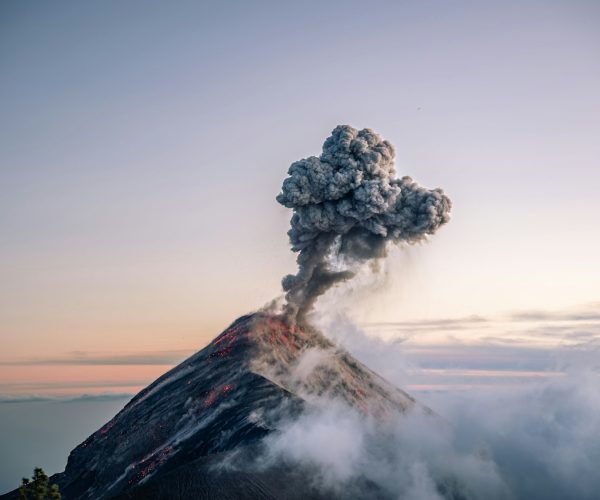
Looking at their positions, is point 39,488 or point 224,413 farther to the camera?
point 224,413

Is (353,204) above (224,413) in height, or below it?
above

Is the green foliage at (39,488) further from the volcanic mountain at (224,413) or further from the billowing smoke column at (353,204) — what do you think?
the billowing smoke column at (353,204)

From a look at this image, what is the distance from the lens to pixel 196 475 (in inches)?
3767

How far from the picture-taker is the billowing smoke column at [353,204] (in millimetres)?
107250

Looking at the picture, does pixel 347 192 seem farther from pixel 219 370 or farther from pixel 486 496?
pixel 486 496

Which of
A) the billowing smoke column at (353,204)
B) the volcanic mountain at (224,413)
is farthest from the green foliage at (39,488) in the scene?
the billowing smoke column at (353,204)

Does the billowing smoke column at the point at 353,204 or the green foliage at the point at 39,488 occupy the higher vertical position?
the billowing smoke column at the point at 353,204

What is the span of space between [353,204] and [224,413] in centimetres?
3675

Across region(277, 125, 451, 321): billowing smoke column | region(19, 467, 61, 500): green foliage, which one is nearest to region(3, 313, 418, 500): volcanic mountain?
region(19, 467, 61, 500): green foliage

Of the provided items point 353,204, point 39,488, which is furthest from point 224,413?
point 353,204

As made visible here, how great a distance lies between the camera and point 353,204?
108 metres

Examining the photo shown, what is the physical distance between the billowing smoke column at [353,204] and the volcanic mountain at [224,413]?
1896cm

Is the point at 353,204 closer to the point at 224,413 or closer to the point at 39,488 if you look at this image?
the point at 224,413

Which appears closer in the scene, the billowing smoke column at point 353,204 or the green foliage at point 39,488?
the green foliage at point 39,488
